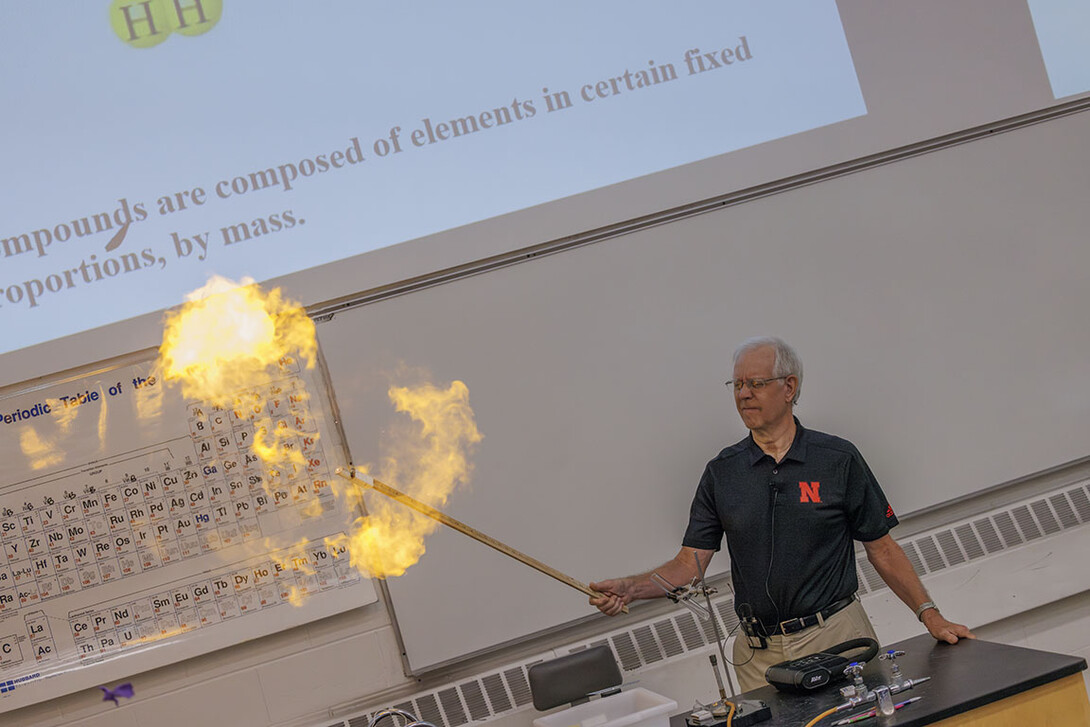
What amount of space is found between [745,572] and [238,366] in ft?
6.11

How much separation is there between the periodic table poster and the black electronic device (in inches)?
60.4

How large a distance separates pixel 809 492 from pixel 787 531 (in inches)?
5.1

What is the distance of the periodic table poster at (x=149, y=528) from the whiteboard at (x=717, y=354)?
0.27 metres

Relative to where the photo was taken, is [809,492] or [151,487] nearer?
[809,492]

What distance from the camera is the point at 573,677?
3141 mm

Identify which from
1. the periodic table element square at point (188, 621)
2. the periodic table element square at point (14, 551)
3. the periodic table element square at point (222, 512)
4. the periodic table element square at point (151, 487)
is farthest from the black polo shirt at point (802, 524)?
the periodic table element square at point (14, 551)

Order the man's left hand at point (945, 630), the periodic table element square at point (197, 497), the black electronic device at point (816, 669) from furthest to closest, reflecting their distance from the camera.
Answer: the periodic table element square at point (197, 497) → the man's left hand at point (945, 630) → the black electronic device at point (816, 669)

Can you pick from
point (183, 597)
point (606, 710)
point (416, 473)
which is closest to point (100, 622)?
point (183, 597)

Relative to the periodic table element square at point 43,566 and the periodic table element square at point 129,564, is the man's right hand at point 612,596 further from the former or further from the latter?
the periodic table element square at point 43,566

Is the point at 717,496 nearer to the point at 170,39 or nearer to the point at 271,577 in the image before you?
the point at 271,577

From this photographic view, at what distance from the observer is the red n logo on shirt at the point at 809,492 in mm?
2832

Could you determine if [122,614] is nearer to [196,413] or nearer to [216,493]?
[216,493]

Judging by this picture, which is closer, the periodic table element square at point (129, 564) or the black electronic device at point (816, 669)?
the black electronic device at point (816, 669)

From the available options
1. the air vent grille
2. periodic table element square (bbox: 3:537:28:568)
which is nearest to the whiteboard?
the air vent grille
